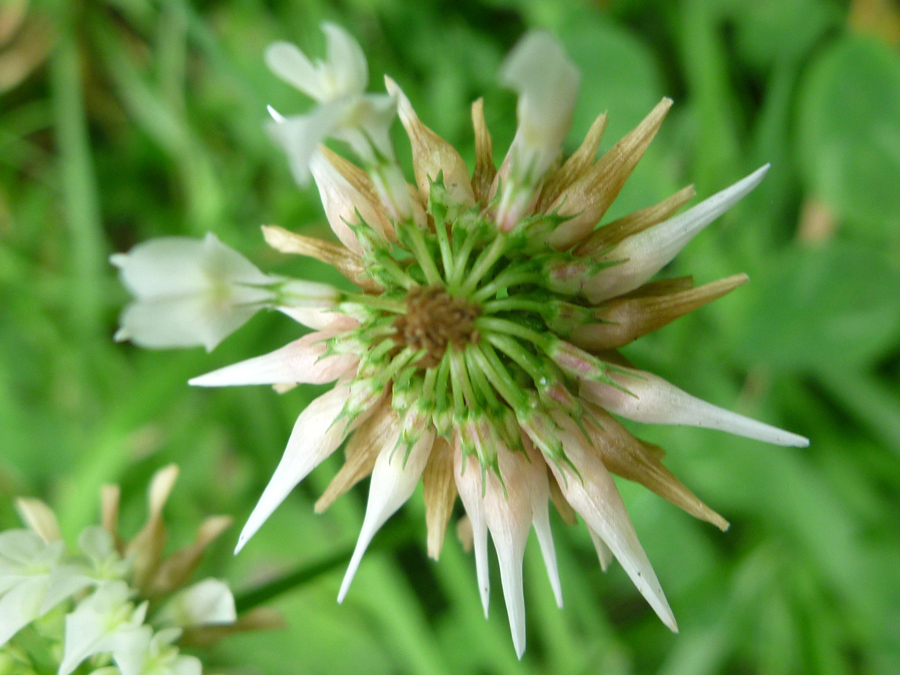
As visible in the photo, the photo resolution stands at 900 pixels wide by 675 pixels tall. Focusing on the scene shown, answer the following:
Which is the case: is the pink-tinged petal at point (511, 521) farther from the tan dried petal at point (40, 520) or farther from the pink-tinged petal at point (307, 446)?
the tan dried petal at point (40, 520)

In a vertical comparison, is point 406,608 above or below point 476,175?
below

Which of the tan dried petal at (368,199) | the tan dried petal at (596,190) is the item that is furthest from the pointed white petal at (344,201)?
the tan dried petal at (596,190)

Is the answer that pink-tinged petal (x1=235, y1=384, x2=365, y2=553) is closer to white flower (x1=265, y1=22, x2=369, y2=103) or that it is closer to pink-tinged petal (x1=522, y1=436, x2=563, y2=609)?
pink-tinged petal (x1=522, y1=436, x2=563, y2=609)

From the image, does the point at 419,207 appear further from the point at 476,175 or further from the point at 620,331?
the point at 620,331

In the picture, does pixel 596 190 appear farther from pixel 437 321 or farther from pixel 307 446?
pixel 307 446

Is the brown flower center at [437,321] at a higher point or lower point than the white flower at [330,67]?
lower

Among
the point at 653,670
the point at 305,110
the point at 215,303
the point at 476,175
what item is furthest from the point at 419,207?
the point at 653,670

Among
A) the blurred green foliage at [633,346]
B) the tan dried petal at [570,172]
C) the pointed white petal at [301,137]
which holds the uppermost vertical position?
the pointed white petal at [301,137]
